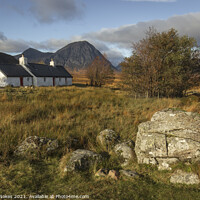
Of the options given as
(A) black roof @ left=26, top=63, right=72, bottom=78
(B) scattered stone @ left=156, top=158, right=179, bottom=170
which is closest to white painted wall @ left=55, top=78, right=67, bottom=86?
(A) black roof @ left=26, top=63, right=72, bottom=78

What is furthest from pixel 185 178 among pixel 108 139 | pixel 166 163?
pixel 108 139

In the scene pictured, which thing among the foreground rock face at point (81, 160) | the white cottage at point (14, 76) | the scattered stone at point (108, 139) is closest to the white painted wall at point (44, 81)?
the white cottage at point (14, 76)

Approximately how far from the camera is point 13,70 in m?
28.9

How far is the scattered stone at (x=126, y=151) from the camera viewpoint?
3.49m

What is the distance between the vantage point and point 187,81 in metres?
13.6

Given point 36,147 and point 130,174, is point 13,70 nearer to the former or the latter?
point 36,147

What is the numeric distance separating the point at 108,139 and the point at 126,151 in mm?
875

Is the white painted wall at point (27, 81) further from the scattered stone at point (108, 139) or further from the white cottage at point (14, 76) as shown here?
the scattered stone at point (108, 139)

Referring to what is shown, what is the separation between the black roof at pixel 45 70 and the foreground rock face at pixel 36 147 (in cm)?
3086

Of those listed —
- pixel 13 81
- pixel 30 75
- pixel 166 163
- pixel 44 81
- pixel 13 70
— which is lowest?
pixel 166 163

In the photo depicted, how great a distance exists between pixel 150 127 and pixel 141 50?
11165 mm

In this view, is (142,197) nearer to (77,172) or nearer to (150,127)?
(77,172)

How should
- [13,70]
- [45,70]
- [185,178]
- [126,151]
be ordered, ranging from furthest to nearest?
[45,70], [13,70], [126,151], [185,178]

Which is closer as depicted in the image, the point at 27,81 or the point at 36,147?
the point at 36,147
